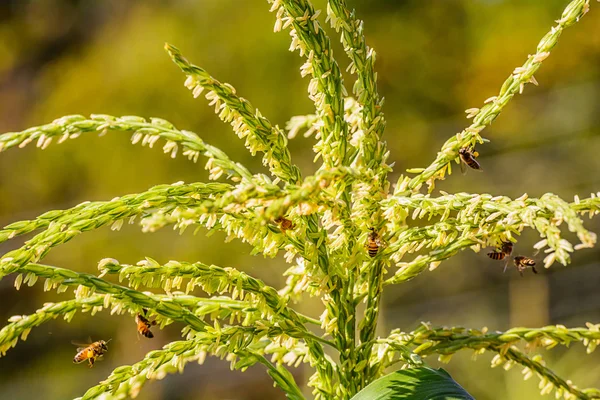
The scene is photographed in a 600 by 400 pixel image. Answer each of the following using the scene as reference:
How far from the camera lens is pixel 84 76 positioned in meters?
3.38

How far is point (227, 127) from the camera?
10.1 ft

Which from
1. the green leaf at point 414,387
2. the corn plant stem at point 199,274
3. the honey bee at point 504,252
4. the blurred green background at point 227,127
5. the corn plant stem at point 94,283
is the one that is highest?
the blurred green background at point 227,127

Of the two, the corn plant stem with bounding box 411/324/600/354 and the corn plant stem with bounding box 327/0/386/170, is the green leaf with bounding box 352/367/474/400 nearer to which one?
the corn plant stem with bounding box 411/324/600/354

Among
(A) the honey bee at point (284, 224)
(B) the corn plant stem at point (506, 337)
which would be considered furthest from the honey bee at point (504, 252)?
(A) the honey bee at point (284, 224)

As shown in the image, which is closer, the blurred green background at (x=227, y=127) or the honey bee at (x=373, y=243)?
the honey bee at (x=373, y=243)

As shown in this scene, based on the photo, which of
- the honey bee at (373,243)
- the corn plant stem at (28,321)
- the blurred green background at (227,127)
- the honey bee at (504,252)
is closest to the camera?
A: the corn plant stem at (28,321)

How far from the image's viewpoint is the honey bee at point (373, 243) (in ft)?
1.60

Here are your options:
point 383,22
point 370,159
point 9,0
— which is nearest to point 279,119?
point 383,22

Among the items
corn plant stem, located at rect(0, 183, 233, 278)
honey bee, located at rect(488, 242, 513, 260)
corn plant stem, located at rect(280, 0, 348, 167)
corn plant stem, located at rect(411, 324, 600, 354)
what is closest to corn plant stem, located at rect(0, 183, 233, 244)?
corn plant stem, located at rect(0, 183, 233, 278)

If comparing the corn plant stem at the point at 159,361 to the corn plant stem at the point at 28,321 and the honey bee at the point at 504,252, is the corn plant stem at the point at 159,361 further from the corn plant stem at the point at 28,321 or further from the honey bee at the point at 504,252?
the honey bee at the point at 504,252

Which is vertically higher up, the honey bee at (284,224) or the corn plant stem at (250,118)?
the corn plant stem at (250,118)

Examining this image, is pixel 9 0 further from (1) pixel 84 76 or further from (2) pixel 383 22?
(2) pixel 383 22

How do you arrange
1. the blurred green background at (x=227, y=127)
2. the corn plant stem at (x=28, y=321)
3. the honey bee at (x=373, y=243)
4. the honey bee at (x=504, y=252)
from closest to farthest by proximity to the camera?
the corn plant stem at (x=28, y=321), the honey bee at (x=373, y=243), the honey bee at (x=504, y=252), the blurred green background at (x=227, y=127)

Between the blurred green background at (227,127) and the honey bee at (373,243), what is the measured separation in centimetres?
239
